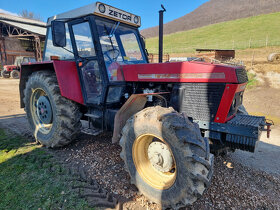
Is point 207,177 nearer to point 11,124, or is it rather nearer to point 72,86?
point 72,86

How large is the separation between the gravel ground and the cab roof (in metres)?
2.19

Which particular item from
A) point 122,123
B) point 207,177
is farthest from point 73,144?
point 207,177

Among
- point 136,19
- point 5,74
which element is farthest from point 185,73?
point 5,74

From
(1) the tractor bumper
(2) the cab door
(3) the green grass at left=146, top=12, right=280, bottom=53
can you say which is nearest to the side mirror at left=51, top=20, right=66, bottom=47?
(2) the cab door

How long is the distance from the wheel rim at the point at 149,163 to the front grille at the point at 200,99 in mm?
620

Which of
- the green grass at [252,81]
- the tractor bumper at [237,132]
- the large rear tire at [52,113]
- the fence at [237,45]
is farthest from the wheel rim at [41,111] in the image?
the fence at [237,45]

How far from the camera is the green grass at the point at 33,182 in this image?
2240 mm

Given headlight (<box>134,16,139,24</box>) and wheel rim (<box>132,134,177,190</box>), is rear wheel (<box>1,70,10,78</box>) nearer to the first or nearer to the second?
headlight (<box>134,16,139,24</box>)

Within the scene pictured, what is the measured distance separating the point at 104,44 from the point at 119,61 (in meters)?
0.37

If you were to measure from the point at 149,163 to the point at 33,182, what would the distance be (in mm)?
1503

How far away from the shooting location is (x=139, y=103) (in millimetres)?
2982

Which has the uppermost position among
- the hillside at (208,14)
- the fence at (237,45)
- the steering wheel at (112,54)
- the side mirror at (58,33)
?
the hillside at (208,14)

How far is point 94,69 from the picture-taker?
3.26m

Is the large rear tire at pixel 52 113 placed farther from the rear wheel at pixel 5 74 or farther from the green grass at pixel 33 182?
the rear wheel at pixel 5 74
